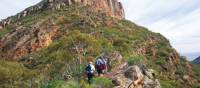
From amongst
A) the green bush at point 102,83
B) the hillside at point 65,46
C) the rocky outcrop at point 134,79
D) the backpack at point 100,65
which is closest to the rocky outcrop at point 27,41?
the hillside at point 65,46

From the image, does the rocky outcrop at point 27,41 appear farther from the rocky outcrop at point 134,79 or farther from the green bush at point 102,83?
the green bush at point 102,83

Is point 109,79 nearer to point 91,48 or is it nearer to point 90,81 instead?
point 90,81

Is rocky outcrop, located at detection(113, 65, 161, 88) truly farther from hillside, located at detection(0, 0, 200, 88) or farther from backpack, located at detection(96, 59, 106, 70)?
hillside, located at detection(0, 0, 200, 88)

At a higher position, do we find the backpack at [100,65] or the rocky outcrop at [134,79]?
the backpack at [100,65]

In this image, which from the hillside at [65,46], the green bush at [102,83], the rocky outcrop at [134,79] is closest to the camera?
the green bush at [102,83]

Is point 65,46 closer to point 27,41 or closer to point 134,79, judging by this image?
point 134,79

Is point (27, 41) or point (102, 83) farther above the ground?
point (27, 41)

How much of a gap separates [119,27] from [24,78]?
104m

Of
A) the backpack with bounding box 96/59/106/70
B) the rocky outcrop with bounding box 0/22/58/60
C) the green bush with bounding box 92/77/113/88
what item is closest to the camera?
the green bush with bounding box 92/77/113/88

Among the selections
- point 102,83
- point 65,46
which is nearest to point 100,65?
point 102,83

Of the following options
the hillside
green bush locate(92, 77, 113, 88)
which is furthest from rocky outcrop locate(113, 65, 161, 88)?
the hillside

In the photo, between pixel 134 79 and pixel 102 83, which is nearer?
pixel 102 83

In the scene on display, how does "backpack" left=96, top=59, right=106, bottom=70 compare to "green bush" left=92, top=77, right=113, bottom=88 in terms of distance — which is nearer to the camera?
"green bush" left=92, top=77, right=113, bottom=88

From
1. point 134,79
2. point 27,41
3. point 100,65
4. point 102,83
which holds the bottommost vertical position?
point 134,79
